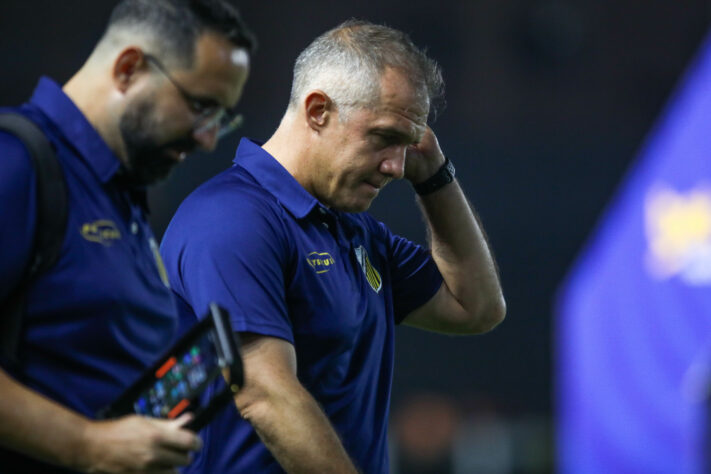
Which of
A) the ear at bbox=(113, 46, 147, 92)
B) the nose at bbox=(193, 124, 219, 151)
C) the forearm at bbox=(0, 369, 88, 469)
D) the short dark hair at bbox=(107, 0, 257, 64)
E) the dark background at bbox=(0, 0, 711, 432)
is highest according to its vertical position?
the short dark hair at bbox=(107, 0, 257, 64)

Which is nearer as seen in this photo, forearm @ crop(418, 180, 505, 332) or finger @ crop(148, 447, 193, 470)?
finger @ crop(148, 447, 193, 470)

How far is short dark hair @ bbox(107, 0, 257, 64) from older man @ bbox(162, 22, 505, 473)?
1.87 feet

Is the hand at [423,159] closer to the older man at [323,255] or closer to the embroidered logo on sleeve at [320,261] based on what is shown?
the older man at [323,255]

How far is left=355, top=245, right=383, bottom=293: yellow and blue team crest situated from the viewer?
9.45ft

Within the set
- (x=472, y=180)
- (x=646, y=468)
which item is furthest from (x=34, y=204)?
(x=472, y=180)

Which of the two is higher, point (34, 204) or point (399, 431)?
point (34, 204)

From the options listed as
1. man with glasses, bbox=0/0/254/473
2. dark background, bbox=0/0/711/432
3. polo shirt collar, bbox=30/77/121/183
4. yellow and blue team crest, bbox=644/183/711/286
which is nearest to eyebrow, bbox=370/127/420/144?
man with glasses, bbox=0/0/254/473

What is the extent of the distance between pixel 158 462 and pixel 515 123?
1314cm

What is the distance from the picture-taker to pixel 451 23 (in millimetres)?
15742

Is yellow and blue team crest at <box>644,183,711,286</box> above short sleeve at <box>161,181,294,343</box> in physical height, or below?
below

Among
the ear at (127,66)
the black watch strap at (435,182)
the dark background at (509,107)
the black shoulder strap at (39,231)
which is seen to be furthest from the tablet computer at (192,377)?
the dark background at (509,107)

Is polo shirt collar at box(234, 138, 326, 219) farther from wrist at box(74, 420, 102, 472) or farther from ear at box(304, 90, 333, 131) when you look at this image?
wrist at box(74, 420, 102, 472)

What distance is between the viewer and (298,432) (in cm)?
237

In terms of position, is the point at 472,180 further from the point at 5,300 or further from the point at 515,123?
the point at 5,300
